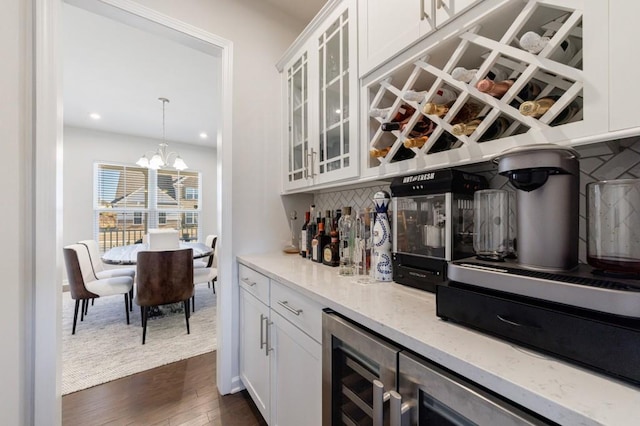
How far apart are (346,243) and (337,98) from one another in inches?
33.3

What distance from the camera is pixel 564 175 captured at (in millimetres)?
618

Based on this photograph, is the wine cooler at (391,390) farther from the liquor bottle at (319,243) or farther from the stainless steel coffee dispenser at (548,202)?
the liquor bottle at (319,243)

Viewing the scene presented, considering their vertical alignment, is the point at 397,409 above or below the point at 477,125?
below

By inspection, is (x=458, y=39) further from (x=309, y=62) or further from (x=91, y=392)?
(x=91, y=392)

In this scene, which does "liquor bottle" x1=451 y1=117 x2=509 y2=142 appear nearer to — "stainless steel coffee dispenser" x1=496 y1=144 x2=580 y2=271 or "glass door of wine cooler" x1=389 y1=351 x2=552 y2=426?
"stainless steel coffee dispenser" x1=496 y1=144 x2=580 y2=271

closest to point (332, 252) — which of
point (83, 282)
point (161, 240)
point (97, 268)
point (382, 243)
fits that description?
point (382, 243)

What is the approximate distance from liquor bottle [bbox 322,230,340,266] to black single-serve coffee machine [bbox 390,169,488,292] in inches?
17.4

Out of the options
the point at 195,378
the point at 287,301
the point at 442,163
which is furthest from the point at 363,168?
the point at 195,378

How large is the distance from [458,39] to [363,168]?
618 millimetres

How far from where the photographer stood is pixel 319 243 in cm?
164

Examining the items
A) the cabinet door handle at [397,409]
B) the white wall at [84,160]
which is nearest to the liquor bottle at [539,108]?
the cabinet door handle at [397,409]

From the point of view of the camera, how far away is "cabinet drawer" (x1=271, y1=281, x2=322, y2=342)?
38.9 inches

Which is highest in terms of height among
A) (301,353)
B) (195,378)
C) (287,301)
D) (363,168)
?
(363,168)

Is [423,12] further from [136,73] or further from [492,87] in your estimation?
[136,73]
